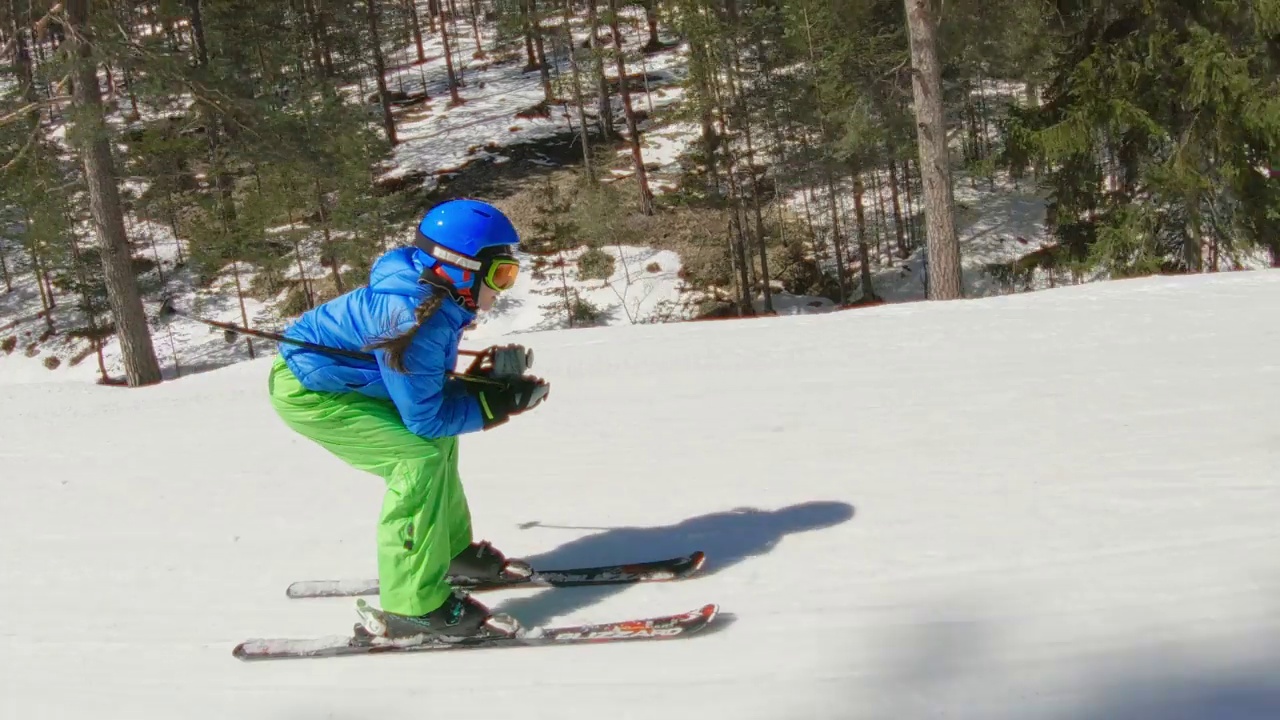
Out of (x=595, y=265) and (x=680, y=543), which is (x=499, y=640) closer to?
(x=680, y=543)

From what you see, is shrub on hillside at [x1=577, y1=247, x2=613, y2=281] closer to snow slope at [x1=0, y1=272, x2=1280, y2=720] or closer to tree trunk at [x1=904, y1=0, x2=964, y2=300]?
tree trunk at [x1=904, y1=0, x2=964, y2=300]

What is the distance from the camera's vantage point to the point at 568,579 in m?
4.29

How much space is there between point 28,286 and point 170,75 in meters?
27.8

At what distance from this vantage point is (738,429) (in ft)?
20.8

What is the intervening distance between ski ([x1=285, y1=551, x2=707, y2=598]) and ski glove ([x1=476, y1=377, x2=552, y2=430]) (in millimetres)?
888

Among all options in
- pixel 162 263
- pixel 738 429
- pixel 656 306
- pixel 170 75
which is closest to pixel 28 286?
pixel 162 263

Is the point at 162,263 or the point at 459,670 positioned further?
the point at 162,263

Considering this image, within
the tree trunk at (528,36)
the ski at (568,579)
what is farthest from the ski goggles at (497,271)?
the tree trunk at (528,36)

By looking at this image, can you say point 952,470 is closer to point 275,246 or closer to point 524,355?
point 524,355

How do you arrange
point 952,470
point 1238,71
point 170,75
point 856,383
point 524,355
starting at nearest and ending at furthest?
point 524,355 < point 952,470 < point 856,383 < point 170,75 < point 1238,71

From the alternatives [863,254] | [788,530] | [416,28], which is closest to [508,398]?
[788,530]

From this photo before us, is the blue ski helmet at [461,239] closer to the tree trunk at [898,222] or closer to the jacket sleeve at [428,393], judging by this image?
the jacket sleeve at [428,393]

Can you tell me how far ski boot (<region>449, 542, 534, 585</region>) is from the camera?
169 inches

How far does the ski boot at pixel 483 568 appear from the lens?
4289 millimetres
